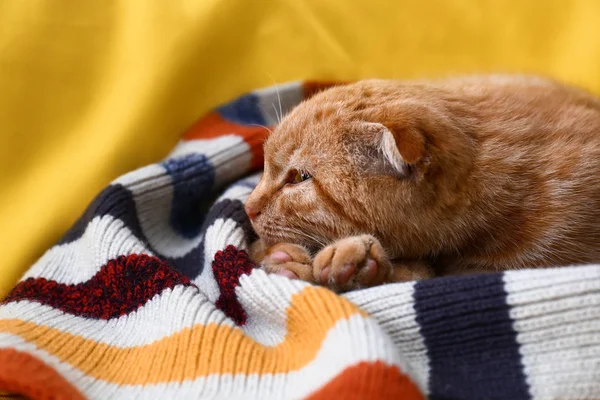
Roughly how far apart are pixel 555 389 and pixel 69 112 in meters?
1.37

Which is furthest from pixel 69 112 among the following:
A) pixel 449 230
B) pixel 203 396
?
pixel 449 230

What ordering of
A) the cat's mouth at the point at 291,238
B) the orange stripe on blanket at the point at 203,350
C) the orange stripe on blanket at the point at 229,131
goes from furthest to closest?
the orange stripe on blanket at the point at 229,131
the cat's mouth at the point at 291,238
the orange stripe on blanket at the point at 203,350

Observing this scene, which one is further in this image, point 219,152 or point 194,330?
point 219,152

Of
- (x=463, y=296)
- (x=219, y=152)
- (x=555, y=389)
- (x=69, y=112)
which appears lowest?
(x=555, y=389)

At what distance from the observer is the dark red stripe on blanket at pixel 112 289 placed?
3.76 ft

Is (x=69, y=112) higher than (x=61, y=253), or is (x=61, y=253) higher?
(x=69, y=112)

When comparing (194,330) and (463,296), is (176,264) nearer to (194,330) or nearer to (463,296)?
(194,330)

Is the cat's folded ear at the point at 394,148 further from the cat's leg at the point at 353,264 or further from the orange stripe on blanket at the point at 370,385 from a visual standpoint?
the orange stripe on blanket at the point at 370,385

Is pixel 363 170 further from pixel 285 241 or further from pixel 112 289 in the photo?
pixel 112 289

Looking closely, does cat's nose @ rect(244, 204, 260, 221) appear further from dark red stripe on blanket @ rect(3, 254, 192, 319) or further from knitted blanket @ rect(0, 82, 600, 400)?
dark red stripe on blanket @ rect(3, 254, 192, 319)

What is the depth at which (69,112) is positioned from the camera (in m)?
1.54

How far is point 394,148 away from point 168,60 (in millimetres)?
879

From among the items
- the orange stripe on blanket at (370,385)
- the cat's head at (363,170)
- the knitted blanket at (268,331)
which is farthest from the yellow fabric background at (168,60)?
the orange stripe on blanket at (370,385)

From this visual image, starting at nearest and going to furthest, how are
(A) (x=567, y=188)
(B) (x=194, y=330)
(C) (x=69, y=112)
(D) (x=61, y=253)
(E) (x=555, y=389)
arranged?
(E) (x=555, y=389)
(B) (x=194, y=330)
(A) (x=567, y=188)
(D) (x=61, y=253)
(C) (x=69, y=112)
